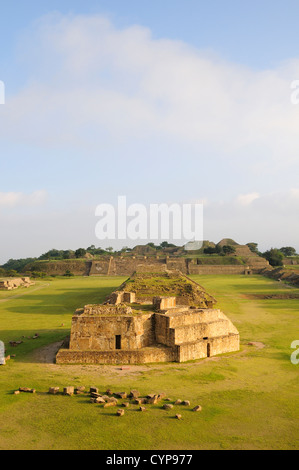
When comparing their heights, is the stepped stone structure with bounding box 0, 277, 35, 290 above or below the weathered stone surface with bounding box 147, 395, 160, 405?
above

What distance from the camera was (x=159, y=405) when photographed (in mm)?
12188

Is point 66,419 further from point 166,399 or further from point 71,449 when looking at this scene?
point 166,399

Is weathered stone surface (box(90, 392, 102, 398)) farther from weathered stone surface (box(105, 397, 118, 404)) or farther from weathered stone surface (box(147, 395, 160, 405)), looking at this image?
weathered stone surface (box(147, 395, 160, 405))

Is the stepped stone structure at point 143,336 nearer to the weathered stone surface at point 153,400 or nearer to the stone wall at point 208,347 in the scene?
the stone wall at point 208,347

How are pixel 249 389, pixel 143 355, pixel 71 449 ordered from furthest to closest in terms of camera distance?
1. pixel 143 355
2. pixel 249 389
3. pixel 71 449

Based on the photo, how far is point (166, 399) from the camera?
500 inches

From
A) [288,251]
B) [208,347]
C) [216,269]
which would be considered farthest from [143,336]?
[288,251]

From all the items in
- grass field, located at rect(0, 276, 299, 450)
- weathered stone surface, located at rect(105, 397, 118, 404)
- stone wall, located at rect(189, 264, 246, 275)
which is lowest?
grass field, located at rect(0, 276, 299, 450)

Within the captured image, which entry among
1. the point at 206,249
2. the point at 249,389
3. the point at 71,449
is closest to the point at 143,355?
the point at 249,389

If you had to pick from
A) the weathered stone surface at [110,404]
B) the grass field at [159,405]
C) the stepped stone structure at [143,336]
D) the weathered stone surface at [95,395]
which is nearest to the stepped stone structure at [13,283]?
the grass field at [159,405]

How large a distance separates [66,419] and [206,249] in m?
87.5

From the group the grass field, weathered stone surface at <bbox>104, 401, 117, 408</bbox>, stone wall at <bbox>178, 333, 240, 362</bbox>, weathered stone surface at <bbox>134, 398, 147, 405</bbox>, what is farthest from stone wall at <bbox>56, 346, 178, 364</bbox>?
weathered stone surface at <bbox>104, 401, 117, 408</bbox>

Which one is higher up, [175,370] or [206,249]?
[206,249]

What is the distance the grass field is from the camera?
9.88 metres
